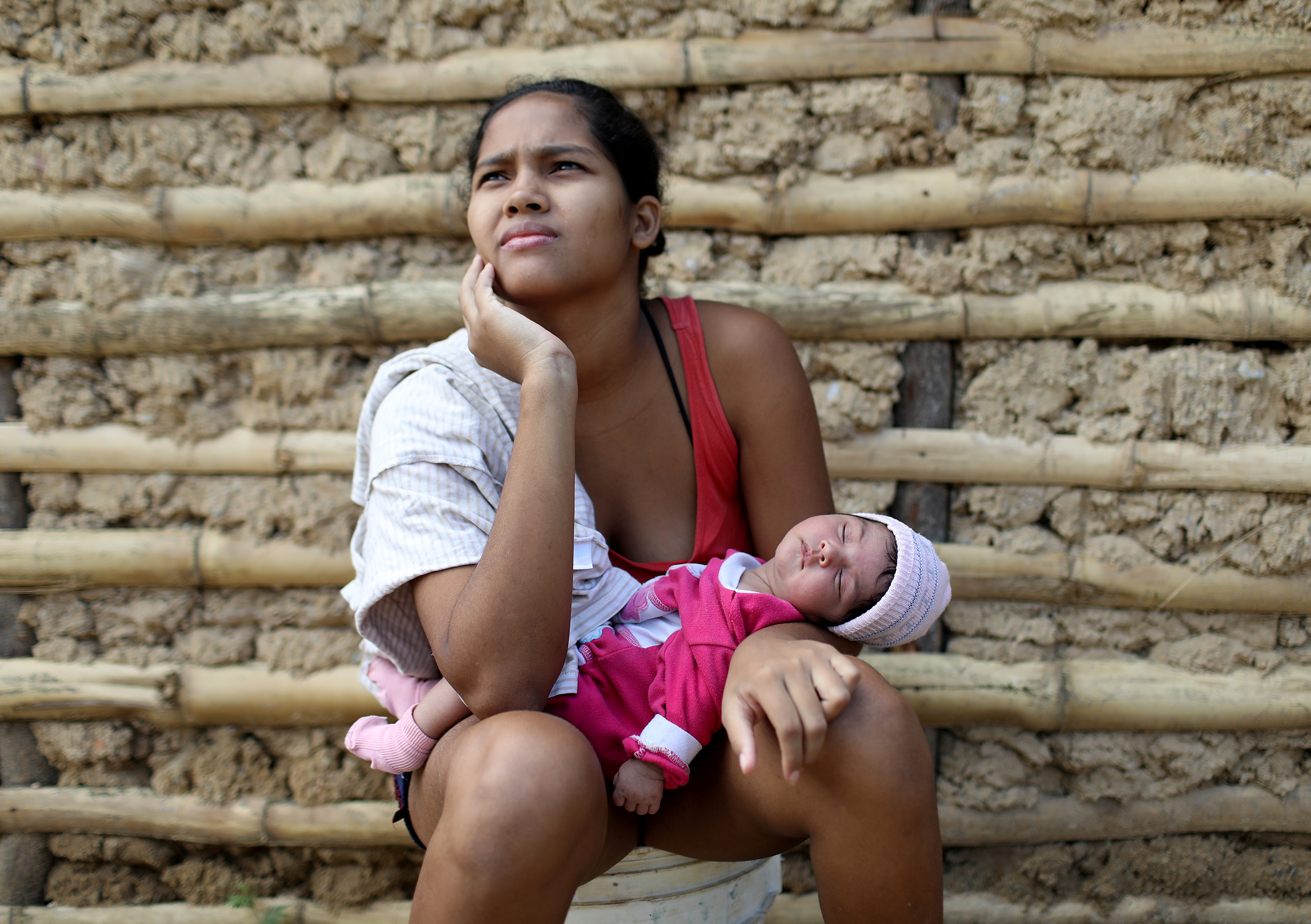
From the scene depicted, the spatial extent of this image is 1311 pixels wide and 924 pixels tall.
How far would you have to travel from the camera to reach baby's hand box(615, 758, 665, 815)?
1681 mm

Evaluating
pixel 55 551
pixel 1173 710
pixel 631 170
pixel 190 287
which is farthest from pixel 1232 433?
pixel 55 551

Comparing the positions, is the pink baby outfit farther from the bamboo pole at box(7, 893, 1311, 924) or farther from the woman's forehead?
the bamboo pole at box(7, 893, 1311, 924)

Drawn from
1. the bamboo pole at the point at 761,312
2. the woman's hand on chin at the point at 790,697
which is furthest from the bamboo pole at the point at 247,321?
the woman's hand on chin at the point at 790,697

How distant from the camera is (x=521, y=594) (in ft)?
5.55

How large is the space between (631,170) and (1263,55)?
192 centimetres

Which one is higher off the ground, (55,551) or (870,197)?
(870,197)

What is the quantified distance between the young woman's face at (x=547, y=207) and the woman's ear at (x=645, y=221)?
0.08m

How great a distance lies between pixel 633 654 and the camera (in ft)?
6.18

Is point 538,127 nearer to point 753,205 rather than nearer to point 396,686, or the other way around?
point 753,205

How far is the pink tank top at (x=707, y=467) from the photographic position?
2217 mm

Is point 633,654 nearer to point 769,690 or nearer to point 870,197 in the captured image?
point 769,690

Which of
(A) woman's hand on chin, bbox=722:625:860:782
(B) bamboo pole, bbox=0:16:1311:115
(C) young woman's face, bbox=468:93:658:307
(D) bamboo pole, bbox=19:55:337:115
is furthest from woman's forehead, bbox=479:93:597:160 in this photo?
(A) woman's hand on chin, bbox=722:625:860:782

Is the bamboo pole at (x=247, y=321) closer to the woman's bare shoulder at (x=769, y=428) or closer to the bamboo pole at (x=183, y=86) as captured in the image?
the bamboo pole at (x=183, y=86)

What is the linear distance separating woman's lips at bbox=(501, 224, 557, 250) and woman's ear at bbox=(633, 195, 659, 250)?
1.05 ft
